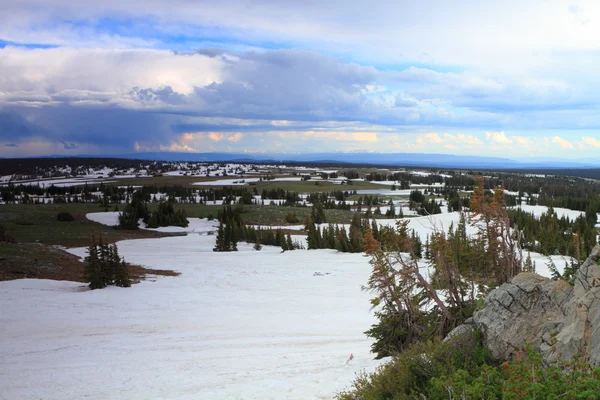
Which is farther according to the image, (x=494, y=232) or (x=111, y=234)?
(x=111, y=234)

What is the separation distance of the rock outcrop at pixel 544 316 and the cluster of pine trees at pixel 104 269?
2388 cm

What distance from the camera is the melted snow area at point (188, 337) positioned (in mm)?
12430

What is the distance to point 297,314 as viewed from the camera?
22.4 meters

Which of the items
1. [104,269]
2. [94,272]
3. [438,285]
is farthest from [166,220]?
[438,285]

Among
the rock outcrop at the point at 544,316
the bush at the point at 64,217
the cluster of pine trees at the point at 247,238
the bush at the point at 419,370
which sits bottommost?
the cluster of pine trees at the point at 247,238

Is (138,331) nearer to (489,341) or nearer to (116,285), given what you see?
(116,285)

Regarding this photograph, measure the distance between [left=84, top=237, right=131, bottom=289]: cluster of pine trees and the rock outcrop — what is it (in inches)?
940

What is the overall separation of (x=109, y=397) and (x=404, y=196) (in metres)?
138

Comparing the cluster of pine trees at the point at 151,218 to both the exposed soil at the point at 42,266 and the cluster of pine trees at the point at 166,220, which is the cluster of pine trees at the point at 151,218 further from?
the exposed soil at the point at 42,266

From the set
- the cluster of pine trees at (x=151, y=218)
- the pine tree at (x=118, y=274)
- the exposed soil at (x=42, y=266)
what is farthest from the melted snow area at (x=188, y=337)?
the cluster of pine trees at (x=151, y=218)

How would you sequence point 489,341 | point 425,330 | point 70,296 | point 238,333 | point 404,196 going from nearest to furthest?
1. point 489,341
2. point 425,330
3. point 238,333
4. point 70,296
5. point 404,196

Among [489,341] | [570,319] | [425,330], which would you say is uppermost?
[570,319]

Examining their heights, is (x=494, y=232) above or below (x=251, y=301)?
above

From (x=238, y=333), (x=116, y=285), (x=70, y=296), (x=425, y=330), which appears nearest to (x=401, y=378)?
(x=425, y=330)
